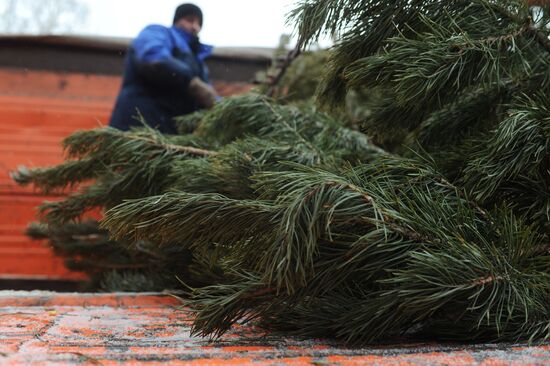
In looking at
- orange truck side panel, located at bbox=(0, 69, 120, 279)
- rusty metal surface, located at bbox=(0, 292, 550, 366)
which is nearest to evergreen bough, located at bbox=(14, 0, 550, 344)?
rusty metal surface, located at bbox=(0, 292, 550, 366)

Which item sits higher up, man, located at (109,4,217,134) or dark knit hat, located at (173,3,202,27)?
dark knit hat, located at (173,3,202,27)

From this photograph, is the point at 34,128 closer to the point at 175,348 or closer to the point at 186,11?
the point at 186,11

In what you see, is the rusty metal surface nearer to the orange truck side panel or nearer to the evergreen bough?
the evergreen bough

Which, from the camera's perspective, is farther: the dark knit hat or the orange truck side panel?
the orange truck side panel

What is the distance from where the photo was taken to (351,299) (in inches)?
47.2

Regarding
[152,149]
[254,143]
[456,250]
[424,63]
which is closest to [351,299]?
[456,250]

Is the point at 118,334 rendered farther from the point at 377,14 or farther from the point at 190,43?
the point at 190,43

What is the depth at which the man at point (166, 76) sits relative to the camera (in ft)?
9.56

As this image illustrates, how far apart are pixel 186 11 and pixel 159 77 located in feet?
1.07

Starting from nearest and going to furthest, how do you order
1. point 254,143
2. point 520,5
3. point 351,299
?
point 351,299
point 520,5
point 254,143

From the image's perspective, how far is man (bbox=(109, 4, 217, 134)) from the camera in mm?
2914

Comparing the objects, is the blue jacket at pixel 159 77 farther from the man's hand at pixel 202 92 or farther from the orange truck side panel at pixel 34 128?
the orange truck side panel at pixel 34 128

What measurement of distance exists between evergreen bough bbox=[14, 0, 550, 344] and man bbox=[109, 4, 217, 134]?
1.25 metres

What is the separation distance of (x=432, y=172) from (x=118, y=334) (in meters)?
0.70
